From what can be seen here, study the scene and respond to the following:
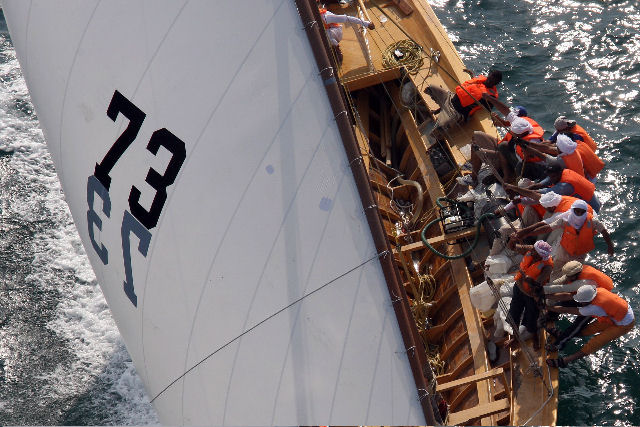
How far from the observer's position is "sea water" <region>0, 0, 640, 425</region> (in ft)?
46.3

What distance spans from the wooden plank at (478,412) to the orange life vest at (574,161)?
3743mm

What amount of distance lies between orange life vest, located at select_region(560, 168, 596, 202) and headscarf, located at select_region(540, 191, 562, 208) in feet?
2.16

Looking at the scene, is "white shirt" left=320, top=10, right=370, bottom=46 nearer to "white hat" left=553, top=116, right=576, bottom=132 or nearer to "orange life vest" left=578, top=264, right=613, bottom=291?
"white hat" left=553, top=116, right=576, bottom=132

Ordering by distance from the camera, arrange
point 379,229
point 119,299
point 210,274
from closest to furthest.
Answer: point 379,229 < point 210,274 < point 119,299

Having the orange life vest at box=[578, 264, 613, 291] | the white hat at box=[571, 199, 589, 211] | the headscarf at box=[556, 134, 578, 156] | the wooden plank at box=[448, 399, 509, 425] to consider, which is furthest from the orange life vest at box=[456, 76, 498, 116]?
the wooden plank at box=[448, 399, 509, 425]

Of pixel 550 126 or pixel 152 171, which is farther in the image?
pixel 550 126

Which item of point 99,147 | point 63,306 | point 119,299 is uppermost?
point 99,147

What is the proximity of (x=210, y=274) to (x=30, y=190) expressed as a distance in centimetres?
940

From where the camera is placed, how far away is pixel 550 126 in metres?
18.4

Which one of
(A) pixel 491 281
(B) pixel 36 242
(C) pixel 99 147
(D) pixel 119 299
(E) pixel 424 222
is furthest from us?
(B) pixel 36 242

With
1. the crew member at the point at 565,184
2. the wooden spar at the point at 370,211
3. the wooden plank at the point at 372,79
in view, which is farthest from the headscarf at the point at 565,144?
the wooden spar at the point at 370,211

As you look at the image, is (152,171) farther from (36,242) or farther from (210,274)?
(36,242)

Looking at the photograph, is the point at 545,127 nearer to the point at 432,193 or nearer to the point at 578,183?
the point at 432,193

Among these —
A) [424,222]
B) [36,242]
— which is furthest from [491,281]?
[36,242]
